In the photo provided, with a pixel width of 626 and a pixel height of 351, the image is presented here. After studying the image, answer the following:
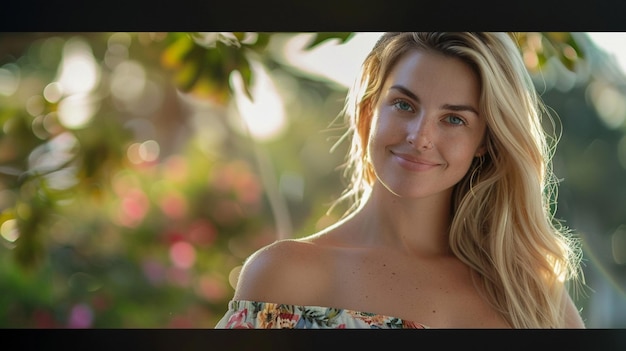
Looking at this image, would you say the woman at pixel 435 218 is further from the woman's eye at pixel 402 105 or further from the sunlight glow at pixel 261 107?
the sunlight glow at pixel 261 107

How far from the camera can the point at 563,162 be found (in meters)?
3.65

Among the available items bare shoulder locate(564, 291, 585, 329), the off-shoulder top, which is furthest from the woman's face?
bare shoulder locate(564, 291, 585, 329)

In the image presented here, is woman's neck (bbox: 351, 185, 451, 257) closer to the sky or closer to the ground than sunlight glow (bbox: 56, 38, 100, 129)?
closer to the ground

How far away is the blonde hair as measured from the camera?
3467 mm

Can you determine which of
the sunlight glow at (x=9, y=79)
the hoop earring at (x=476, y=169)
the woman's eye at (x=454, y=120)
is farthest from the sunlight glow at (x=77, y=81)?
the hoop earring at (x=476, y=169)

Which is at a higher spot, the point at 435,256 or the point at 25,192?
the point at 25,192

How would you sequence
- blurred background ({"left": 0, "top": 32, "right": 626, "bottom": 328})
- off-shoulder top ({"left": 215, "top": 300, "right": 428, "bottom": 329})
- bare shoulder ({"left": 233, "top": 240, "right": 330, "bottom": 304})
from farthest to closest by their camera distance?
blurred background ({"left": 0, "top": 32, "right": 626, "bottom": 328}) → off-shoulder top ({"left": 215, "top": 300, "right": 428, "bottom": 329}) → bare shoulder ({"left": 233, "top": 240, "right": 330, "bottom": 304})

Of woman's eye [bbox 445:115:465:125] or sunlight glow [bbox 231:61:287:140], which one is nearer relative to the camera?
woman's eye [bbox 445:115:465:125]

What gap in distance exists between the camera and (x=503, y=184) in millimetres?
3512

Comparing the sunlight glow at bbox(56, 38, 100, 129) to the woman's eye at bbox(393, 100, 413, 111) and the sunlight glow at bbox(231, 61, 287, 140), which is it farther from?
the woman's eye at bbox(393, 100, 413, 111)

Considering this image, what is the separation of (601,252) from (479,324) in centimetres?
59

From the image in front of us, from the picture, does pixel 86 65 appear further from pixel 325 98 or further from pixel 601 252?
pixel 601 252

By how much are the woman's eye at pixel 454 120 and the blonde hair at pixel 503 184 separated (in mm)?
92
